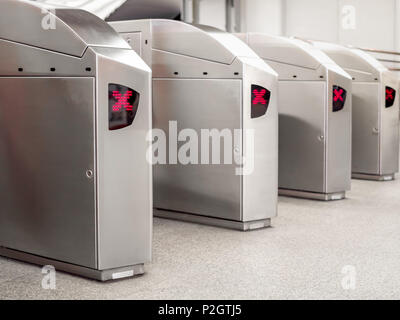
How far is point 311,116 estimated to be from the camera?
4.88 meters

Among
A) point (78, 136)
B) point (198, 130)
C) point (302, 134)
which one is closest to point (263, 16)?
point (302, 134)

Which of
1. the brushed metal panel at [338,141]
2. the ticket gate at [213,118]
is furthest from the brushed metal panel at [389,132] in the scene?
the ticket gate at [213,118]

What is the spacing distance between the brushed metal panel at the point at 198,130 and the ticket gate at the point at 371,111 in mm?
2217

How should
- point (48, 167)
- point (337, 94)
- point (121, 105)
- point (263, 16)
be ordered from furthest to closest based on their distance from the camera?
point (263, 16)
point (337, 94)
point (48, 167)
point (121, 105)

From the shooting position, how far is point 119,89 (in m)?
2.78

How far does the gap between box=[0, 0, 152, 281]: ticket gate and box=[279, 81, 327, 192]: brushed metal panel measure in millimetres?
2203

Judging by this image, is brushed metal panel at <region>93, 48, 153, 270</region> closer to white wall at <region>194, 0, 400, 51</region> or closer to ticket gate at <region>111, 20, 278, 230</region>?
ticket gate at <region>111, 20, 278, 230</region>

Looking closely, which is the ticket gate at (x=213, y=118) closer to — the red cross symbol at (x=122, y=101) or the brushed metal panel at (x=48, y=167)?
the red cross symbol at (x=122, y=101)

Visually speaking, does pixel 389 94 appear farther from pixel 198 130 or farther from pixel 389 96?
pixel 198 130

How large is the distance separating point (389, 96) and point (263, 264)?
126 inches

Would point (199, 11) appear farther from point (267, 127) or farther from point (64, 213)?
point (64, 213)

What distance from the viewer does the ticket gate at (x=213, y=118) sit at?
3848 millimetres
